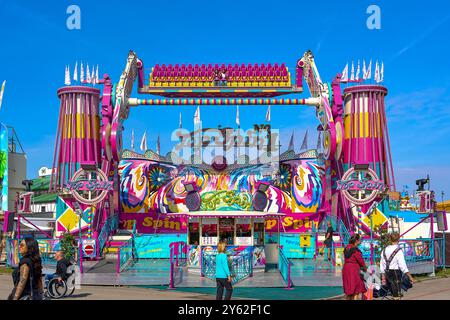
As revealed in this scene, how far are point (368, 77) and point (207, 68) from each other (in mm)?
A: 9841

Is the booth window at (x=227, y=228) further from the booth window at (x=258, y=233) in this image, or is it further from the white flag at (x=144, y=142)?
the white flag at (x=144, y=142)

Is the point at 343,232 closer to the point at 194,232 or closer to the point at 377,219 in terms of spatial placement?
the point at 377,219

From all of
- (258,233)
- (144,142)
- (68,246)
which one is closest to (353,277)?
(258,233)

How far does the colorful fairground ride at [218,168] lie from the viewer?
99.3ft

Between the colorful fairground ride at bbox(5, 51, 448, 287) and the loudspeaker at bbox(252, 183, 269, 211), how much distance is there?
2.8 inches

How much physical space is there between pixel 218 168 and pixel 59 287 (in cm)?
2280

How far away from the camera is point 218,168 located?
1544 inches

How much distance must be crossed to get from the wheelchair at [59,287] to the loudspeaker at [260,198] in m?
18.7

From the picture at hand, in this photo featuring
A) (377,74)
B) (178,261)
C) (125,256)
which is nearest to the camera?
(125,256)

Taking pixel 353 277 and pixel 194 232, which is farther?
pixel 194 232

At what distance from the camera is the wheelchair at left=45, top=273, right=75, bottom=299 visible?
656 inches

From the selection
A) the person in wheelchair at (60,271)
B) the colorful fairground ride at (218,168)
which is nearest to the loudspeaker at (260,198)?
the colorful fairground ride at (218,168)

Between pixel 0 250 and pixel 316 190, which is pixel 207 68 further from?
pixel 0 250

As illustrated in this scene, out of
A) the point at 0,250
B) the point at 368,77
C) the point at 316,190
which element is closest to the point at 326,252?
the point at 316,190
